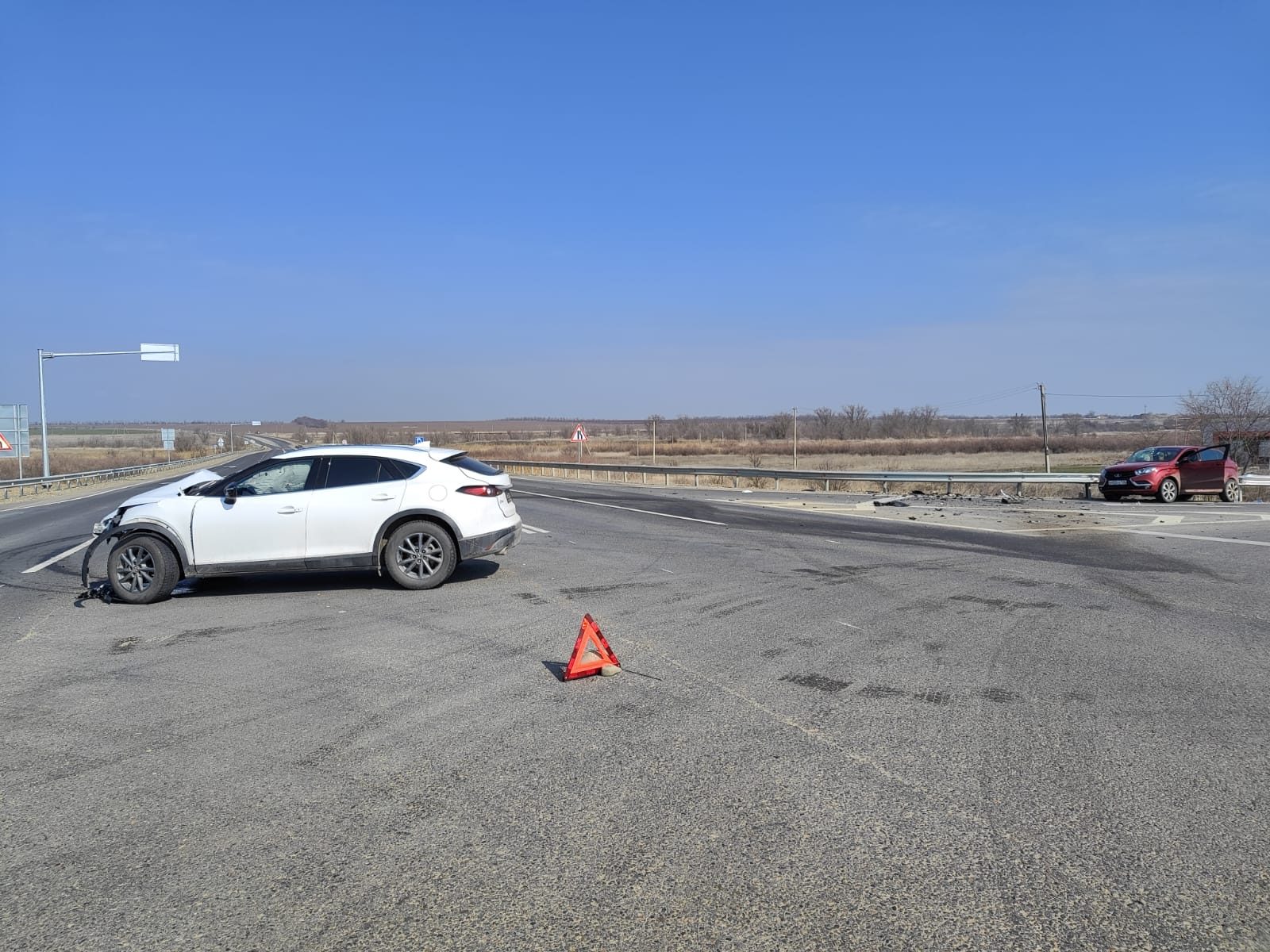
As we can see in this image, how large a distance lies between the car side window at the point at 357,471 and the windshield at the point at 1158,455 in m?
22.5

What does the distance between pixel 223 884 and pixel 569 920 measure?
4.84ft

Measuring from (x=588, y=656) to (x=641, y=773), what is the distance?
2.14 m

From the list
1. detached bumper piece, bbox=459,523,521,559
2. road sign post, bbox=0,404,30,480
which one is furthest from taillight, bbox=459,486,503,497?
road sign post, bbox=0,404,30,480

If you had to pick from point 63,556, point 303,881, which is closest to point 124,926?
point 303,881

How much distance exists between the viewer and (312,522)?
10219 mm

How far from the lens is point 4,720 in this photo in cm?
598

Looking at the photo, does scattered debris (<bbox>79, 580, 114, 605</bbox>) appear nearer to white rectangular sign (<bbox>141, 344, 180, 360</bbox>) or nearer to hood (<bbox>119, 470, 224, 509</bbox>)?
hood (<bbox>119, 470, 224, 509</bbox>)

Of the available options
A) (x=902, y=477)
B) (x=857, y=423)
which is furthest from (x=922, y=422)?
(x=902, y=477)

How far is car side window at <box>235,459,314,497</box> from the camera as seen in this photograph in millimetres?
10258

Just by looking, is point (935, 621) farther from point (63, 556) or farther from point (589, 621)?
point (63, 556)

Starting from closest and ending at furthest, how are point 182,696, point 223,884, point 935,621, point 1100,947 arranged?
point 1100,947, point 223,884, point 182,696, point 935,621

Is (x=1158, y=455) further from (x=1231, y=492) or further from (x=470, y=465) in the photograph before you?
(x=470, y=465)

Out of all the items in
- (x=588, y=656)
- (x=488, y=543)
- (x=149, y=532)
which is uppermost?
(x=149, y=532)

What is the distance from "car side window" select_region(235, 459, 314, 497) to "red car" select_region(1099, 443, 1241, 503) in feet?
74.7
